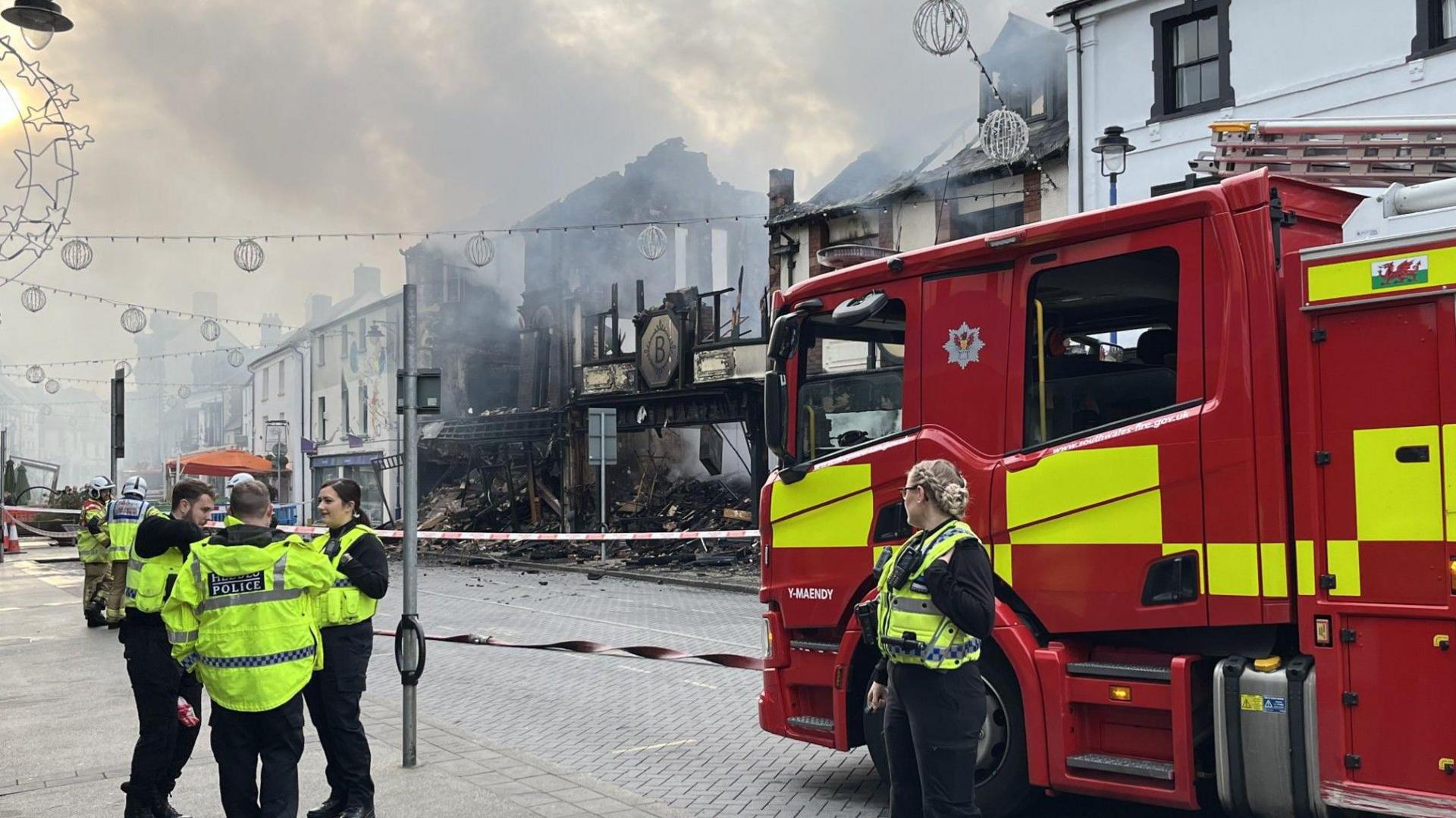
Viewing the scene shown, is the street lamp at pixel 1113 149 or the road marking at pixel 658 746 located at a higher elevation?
the street lamp at pixel 1113 149

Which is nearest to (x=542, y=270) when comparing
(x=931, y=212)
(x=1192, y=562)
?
(x=931, y=212)

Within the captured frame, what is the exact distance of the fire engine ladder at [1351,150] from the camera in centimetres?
546

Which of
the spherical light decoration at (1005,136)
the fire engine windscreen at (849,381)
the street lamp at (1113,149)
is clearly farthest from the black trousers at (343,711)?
the spherical light decoration at (1005,136)

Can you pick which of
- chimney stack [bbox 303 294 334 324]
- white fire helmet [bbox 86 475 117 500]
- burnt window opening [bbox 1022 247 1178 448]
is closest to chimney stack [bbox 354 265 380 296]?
chimney stack [bbox 303 294 334 324]

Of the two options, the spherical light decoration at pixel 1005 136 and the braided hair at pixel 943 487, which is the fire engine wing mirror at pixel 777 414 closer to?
the braided hair at pixel 943 487

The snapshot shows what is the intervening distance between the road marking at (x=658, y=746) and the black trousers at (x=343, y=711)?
2.16m

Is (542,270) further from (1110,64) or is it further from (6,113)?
(6,113)

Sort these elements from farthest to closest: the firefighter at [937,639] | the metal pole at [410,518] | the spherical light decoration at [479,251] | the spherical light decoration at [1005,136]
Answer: the spherical light decoration at [479,251] < the spherical light decoration at [1005,136] < the metal pole at [410,518] < the firefighter at [937,639]

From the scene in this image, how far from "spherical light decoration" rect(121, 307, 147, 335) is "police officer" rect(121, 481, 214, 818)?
19.5 m

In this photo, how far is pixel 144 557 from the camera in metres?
5.82

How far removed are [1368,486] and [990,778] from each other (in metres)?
2.07

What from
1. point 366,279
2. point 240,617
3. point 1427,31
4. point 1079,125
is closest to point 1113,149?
point 1427,31

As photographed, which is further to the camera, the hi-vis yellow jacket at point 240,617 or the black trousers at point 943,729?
the hi-vis yellow jacket at point 240,617

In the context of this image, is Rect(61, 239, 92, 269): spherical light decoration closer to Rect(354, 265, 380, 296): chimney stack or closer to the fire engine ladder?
the fire engine ladder
